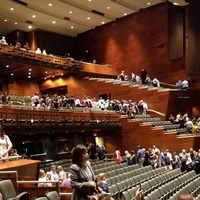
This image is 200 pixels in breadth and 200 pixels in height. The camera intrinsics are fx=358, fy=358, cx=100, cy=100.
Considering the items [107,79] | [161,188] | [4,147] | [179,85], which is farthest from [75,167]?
[107,79]

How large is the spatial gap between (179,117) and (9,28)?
1035 centimetres

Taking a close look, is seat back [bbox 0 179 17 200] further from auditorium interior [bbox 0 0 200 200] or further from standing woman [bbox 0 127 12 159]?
auditorium interior [bbox 0 0 200 200]

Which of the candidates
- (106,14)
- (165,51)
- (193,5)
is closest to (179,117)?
(165,51)

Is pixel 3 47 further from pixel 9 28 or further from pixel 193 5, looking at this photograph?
pixel 193 5

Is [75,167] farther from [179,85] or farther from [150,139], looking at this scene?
[179,85]

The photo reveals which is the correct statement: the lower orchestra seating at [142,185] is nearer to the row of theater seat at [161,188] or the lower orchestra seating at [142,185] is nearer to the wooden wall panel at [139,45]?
the row of theater seat at [161,188]

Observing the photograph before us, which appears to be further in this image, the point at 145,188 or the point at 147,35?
the point at 147,35

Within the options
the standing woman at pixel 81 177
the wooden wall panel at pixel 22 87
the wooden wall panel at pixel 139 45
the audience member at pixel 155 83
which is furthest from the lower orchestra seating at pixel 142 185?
the wooden wall panel at pixel 22 87

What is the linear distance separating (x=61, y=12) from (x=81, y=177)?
16.6 m

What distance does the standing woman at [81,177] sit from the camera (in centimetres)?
272

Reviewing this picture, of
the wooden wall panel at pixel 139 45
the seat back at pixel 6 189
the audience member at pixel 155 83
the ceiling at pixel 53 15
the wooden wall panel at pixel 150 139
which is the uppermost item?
the ceiling at pixel 53 15

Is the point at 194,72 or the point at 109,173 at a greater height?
the point at 194,72

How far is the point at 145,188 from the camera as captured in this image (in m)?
6.54

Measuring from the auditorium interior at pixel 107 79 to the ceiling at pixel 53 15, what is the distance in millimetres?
219
